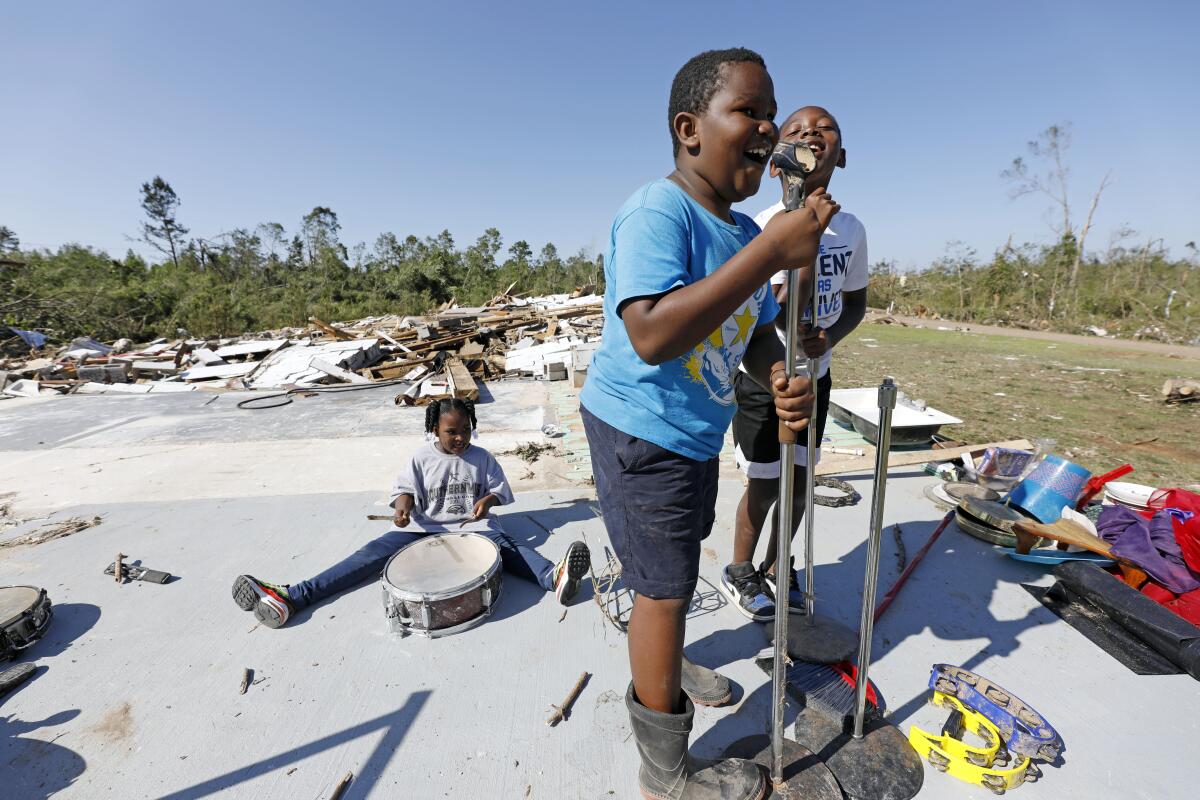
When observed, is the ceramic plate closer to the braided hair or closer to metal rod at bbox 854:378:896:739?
metal rod at bbox 854:378:896:739

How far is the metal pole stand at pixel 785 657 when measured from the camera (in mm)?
1064

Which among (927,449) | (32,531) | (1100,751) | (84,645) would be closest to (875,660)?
(1100,751)

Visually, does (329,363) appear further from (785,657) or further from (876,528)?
(876,528)

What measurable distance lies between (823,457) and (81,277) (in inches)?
1125

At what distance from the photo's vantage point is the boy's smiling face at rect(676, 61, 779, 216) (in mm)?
1142

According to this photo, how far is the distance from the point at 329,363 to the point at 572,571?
29.9 ft

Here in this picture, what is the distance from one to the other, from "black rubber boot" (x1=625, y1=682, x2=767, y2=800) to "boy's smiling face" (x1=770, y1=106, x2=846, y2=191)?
1.91m

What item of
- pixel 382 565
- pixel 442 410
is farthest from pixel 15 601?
pixel 442 410

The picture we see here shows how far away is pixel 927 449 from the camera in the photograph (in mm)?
4363

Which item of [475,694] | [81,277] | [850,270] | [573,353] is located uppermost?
[81,277]

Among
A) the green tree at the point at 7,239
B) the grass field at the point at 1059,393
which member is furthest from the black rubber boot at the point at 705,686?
the green tree at the point at 7,239

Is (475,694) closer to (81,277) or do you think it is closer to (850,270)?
(850,270)

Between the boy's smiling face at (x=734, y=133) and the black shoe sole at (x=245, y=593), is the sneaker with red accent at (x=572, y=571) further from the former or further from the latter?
the boy's smiling face at (x=734, y=133)

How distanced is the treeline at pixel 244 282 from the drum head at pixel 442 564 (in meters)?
17.2
